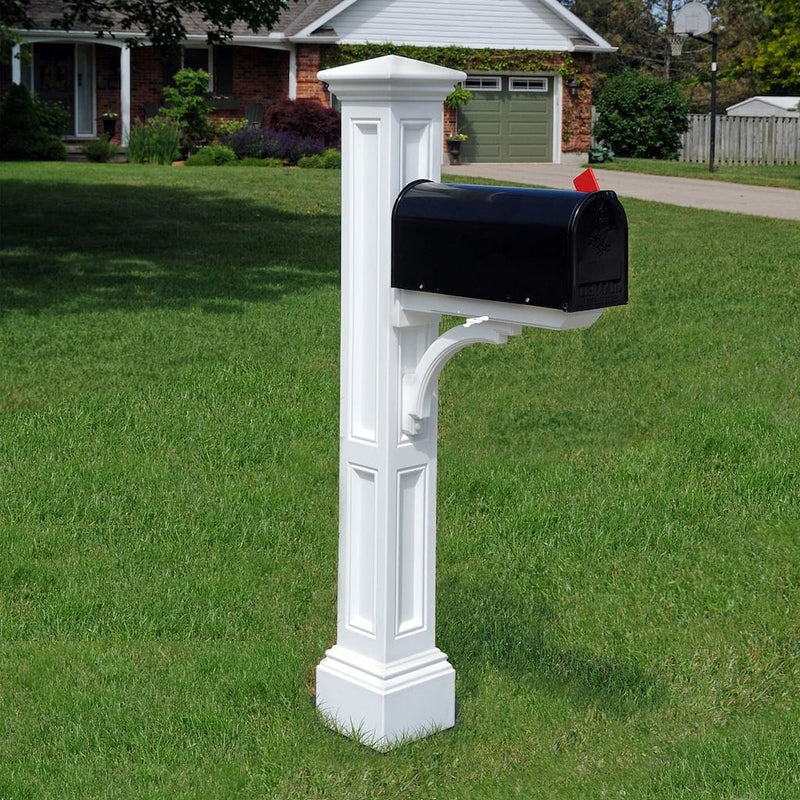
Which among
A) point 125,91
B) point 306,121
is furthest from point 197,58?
point 306,121

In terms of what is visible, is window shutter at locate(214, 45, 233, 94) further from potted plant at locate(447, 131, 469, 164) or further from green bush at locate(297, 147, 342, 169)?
green bush at locate(297, 147, 342, 169)

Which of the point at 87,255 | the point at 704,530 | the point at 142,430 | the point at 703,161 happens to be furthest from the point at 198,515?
the point at 703,161

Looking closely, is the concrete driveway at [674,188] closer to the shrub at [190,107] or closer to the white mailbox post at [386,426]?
the shrub at [190,107]

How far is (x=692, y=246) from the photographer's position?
13.1 m

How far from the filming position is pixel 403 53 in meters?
29.4

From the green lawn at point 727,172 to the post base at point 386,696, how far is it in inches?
767

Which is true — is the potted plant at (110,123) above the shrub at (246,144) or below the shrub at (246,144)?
above

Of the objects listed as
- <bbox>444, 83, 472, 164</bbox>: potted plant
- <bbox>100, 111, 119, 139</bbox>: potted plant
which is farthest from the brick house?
<bbox>444, 83, 472, 164</bbox>: potted plant

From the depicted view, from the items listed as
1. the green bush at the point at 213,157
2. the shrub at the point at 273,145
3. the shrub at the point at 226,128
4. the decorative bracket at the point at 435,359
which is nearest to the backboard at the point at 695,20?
the shrub at the point at 273,145

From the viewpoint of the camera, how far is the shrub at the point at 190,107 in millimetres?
27219

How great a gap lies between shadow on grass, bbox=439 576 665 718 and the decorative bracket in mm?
943

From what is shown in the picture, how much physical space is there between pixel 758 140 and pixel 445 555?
90.1ft

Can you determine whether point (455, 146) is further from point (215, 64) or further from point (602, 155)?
point (215, 64)

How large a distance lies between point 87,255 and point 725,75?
37311 mm
